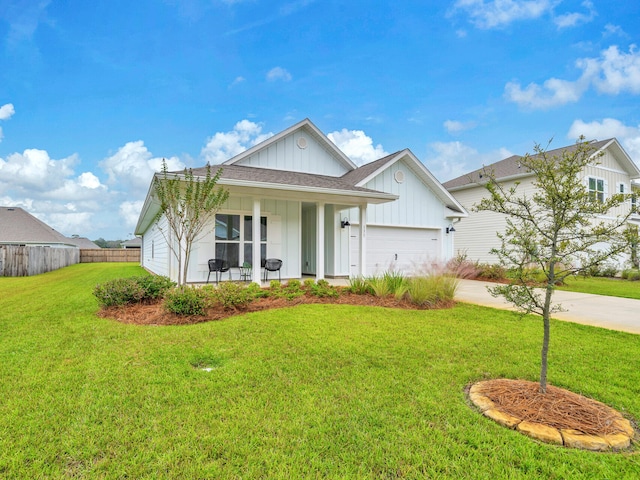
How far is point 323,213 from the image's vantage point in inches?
404

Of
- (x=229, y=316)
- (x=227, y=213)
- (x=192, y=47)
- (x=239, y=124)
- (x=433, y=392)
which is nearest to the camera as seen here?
(x=433, y=392)

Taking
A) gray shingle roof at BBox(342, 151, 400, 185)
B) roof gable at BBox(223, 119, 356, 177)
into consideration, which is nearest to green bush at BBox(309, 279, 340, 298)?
gray shingle roof at BBox(342, 151, 400, 185)

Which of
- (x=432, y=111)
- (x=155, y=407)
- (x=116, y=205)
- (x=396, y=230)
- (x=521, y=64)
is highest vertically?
(x=521, y=64)

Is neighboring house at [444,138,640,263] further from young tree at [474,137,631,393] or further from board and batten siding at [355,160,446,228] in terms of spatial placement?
young tree at [474,137,631,393]

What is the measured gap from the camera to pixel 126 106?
16.3 metres

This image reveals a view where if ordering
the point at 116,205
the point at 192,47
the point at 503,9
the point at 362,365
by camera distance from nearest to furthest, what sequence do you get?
the point at 362,365 < the point at 503,9 < the point at 192,47 < the point at 116,205

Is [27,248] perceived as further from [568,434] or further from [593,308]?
[593,308]

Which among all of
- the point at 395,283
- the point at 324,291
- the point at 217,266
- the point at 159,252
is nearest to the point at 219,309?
the point at 324,291

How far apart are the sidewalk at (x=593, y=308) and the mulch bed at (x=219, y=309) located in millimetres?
1645

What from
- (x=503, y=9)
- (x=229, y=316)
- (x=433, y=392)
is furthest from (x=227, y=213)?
(x=503, y=9)

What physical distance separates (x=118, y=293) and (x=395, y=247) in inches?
397

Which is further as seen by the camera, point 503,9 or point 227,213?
point 503,9

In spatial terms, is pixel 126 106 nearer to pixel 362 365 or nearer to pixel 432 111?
pixel 432 111

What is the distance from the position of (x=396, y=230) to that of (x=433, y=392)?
11.0 m
